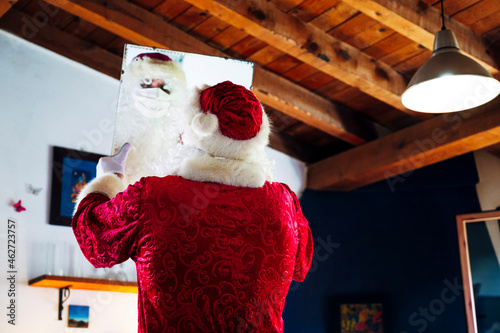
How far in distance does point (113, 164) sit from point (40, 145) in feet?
6.38

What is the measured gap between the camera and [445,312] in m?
3.90

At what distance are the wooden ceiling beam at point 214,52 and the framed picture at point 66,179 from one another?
719mm

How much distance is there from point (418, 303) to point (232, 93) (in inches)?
118

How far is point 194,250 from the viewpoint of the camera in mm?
1312

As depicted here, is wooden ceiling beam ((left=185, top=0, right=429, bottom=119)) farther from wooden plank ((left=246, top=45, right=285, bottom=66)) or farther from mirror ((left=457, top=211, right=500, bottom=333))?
mirror ((left=457, top=211, right=500, bottom=333))

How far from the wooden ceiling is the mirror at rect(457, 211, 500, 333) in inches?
19.5

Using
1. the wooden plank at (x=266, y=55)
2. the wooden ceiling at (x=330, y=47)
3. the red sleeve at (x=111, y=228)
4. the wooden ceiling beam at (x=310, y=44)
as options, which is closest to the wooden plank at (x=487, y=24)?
the wooden ceiling at (x=330, y=47)

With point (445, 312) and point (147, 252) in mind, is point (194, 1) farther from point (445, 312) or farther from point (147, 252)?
point (445, 312)

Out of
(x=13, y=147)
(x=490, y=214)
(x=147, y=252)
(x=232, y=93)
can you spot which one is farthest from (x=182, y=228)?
(x=490, y=214)

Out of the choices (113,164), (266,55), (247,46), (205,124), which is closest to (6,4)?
(247,46)

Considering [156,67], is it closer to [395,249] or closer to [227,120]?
[227,120]

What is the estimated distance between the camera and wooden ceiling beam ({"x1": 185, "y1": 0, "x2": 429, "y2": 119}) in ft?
9.30

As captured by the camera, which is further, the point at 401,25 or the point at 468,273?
the point at 468,273

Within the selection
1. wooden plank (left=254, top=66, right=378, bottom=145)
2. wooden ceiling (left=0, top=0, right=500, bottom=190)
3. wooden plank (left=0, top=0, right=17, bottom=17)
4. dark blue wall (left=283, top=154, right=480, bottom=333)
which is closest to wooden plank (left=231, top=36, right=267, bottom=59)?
wooden ceiling (left=0, top=0, right=500, bottom=190)
